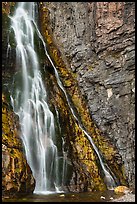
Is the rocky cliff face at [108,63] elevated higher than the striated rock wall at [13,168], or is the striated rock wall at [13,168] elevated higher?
the rocky cliff face at [108,63]

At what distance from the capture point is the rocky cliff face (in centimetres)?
1647

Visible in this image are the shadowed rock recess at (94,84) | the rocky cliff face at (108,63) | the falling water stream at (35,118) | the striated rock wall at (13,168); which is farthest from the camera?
the rocky cliff face at (108,63)

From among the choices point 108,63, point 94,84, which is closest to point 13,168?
point 94,84

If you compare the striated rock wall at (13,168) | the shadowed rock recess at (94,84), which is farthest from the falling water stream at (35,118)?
the striated rock wall at (13,168)

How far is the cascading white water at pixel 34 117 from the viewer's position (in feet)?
41.8

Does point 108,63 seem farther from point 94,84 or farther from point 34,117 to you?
point 34,117

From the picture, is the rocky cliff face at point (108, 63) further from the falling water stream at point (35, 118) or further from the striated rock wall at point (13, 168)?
the striated rock wall at point (13, 168)

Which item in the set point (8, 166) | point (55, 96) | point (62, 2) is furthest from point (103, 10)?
point (8, 166)

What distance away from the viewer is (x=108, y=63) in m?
17.3

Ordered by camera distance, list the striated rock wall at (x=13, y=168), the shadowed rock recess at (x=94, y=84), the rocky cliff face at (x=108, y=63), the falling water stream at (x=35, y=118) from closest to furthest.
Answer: the striated rock wall at (x=13, y=168), the falling water stream at (x=35, y=118), the shadowed rock recess at (x=94, y=84), the rocky cliff face at (x=108, y=63)

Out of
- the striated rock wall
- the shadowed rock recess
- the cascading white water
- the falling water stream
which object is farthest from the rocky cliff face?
the striated rock wall

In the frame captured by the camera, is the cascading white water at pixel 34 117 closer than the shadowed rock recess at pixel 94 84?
Yes

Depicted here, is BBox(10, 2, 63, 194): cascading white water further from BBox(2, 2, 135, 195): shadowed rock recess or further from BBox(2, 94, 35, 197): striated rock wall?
BBox(2, 94, 35, 197): striated rock wall

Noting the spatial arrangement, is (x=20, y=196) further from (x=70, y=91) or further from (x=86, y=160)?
(x=70, y=91)
